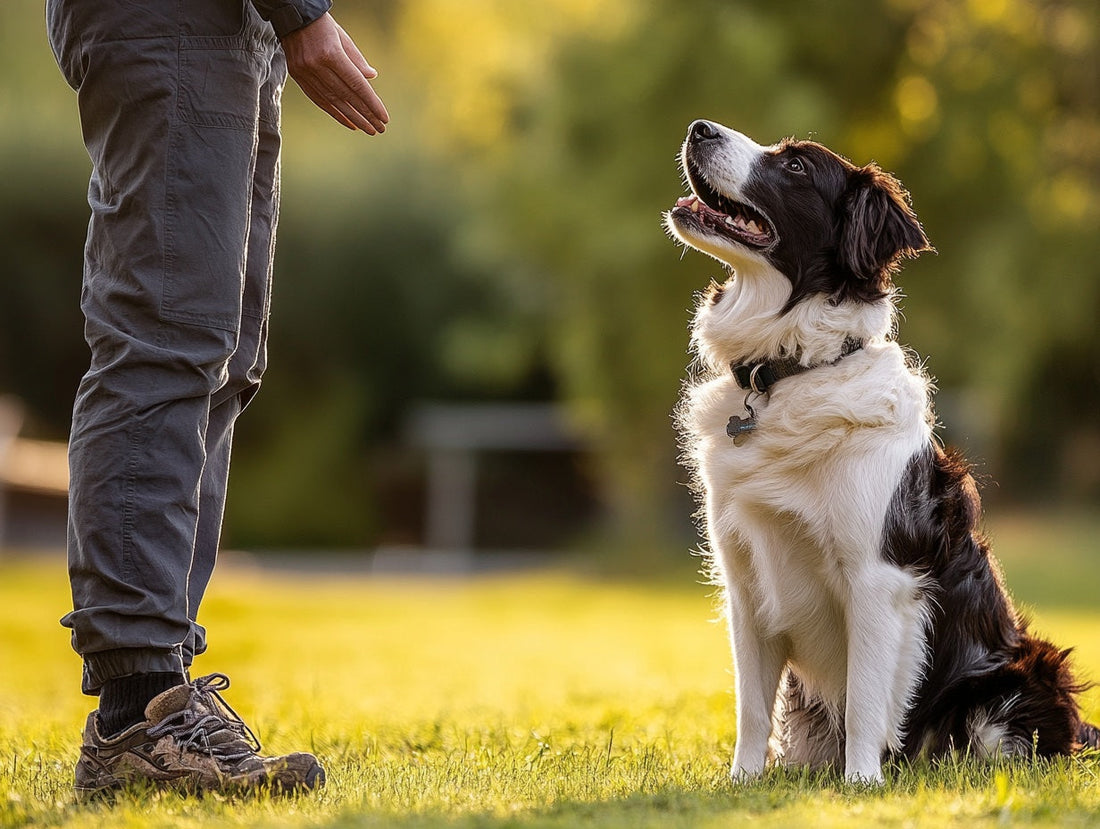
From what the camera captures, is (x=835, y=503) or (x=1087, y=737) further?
(x=1087, y=737)

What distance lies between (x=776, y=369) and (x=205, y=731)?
1.69 m

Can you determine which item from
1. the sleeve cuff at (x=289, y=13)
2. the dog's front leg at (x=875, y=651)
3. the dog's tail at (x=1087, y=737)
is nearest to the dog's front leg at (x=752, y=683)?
the dog's front leg at (x=875, y=651)

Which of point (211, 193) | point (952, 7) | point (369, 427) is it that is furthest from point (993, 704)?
point (369, 427)

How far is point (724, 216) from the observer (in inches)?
147

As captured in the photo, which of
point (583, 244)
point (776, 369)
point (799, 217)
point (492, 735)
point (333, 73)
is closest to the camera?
point (333, 73)

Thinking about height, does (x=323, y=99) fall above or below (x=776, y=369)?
above

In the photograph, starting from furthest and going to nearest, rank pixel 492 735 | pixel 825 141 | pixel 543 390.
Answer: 1. pixel 543 390
2. pixel 825 141
3. pixel 492 735

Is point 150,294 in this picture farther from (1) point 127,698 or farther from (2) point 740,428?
(2) point 740,428

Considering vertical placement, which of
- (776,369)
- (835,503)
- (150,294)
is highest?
(150,294)

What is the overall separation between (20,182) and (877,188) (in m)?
18.0

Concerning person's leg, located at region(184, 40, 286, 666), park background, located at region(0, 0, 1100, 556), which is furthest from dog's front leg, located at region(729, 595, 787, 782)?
park background, located at region(0, 0, 1100, 556)

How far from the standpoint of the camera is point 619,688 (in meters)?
5.50

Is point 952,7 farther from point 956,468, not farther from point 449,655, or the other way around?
point 956,468

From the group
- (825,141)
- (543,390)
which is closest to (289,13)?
(825,141)
